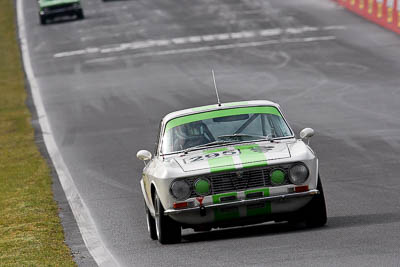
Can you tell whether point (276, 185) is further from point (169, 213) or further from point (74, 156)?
point (74, 156)

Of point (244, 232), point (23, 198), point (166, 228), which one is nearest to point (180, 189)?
point (166, 228)

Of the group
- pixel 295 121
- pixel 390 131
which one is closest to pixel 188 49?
pixel 295 121

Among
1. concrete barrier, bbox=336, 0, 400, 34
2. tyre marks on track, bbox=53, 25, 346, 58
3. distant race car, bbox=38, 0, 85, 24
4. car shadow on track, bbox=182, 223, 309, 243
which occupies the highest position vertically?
car shadow on track, bbox=182, 223, 309, 243

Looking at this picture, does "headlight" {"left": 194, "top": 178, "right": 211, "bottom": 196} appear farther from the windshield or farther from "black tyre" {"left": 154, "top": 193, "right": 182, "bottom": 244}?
the windshield

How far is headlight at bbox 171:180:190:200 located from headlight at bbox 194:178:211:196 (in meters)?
0.09

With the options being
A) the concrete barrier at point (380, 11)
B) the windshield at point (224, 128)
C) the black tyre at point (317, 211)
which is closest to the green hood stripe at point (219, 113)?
the windshield at point (224, 128)

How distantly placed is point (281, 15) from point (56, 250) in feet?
112

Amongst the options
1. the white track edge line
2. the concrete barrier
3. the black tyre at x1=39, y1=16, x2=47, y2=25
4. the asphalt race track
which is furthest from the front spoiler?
the black tyre at x1=39, y1=16, x2=47, y2=25

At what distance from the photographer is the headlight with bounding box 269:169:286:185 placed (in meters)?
11.2

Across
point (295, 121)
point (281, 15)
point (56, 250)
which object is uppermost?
point (56, 250)

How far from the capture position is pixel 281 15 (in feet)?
148

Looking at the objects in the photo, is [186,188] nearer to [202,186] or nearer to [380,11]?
[202,186]

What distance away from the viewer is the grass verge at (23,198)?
11.7 metres

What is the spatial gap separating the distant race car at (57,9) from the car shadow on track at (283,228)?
39.5m
